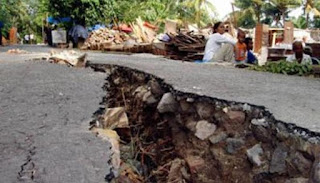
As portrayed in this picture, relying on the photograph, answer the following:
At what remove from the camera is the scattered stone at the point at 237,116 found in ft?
12.2

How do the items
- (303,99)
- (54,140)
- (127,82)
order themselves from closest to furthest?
1. (54,140)
2. (303,99)
3. (127,82)

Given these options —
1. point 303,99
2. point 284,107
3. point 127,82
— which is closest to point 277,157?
point 284,107

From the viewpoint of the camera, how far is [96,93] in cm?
479

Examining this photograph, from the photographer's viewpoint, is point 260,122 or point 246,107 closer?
point 260,122

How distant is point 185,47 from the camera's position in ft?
35.7

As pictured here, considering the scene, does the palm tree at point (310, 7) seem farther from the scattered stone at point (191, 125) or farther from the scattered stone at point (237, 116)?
the scattered stone at point (237, 116)

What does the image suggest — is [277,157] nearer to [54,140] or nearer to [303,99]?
[303,99]

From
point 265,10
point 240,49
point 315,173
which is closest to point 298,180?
point 315,173

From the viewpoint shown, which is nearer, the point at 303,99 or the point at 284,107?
the point at 284,107

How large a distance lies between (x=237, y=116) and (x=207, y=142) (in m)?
0.36

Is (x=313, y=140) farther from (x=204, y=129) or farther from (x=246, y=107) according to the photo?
(x=204, y=129)

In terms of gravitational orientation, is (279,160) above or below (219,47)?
below

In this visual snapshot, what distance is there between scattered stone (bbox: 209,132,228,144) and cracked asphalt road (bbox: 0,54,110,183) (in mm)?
1080

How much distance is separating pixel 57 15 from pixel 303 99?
16842 mm
